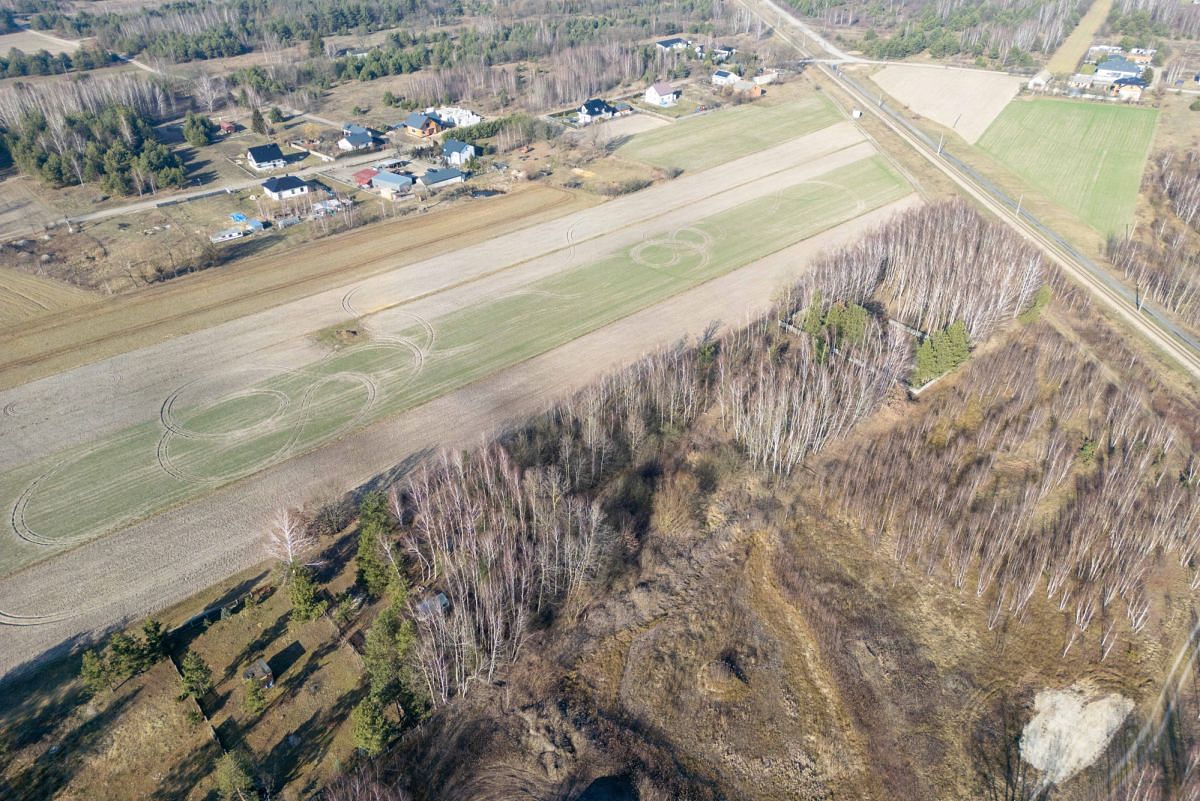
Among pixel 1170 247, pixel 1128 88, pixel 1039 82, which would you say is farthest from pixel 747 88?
pixel 1170 247

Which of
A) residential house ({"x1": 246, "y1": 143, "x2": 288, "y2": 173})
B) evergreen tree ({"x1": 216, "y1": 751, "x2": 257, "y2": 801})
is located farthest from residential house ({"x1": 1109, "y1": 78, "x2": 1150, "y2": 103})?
evergreen tree ({"x1": 216, "y1": 751, "x2": 257, "y2": 801})

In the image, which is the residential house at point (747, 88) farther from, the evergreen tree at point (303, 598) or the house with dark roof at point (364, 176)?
the evergreen tree at point (303, 598)

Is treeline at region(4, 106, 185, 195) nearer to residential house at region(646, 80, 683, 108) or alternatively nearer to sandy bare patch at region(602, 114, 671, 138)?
sandy bare patch at region(602, 114, 671, 138)

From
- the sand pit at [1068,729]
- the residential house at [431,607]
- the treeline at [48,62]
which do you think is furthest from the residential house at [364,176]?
the treeline at [48,62]

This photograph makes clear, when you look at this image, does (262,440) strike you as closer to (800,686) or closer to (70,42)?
(800,686)

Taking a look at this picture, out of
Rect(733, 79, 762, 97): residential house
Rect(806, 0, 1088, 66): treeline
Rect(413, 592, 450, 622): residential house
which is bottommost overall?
Rect(413, 592, 450, 622): residential house

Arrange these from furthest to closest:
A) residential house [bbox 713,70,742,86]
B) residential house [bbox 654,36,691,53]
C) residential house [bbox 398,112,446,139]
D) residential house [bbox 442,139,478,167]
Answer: residential house [bbox 654,36,691,53]
residential house [bbox 713,70,742,86]
residential house [bbox 398,112,446,139]
residential house [bbox 442,139,478,167]
